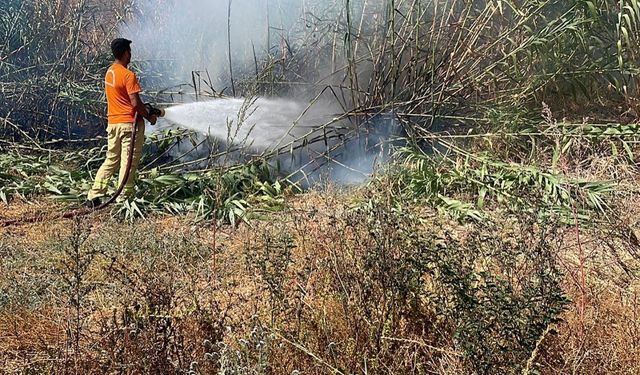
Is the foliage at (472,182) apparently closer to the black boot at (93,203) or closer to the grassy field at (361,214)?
the grassy field at (361,214)

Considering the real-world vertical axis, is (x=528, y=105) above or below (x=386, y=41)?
below

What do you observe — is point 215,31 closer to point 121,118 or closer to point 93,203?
point 121,118

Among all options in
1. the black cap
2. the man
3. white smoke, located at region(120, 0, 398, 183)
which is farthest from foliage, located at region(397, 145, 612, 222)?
the black cap

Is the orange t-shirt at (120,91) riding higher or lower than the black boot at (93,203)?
higher

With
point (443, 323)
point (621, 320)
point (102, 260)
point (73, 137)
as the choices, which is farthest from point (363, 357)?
point (73, 137)

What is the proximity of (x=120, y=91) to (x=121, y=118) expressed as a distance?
0.25 metres

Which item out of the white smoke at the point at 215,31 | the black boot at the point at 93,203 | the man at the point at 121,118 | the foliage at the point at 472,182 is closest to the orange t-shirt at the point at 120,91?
the man at the point at 121,118

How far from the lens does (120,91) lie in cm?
514

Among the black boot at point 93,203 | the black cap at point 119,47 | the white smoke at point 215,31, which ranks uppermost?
the white smoke at point 215,31

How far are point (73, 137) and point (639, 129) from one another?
6.07m

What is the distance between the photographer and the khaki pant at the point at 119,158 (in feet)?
17.0

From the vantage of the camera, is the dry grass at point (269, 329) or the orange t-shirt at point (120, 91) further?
the orange t-shirt at point (120, 91)

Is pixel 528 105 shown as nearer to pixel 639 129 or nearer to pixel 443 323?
Answer: pixel 639 129

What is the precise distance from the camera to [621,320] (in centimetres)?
235
